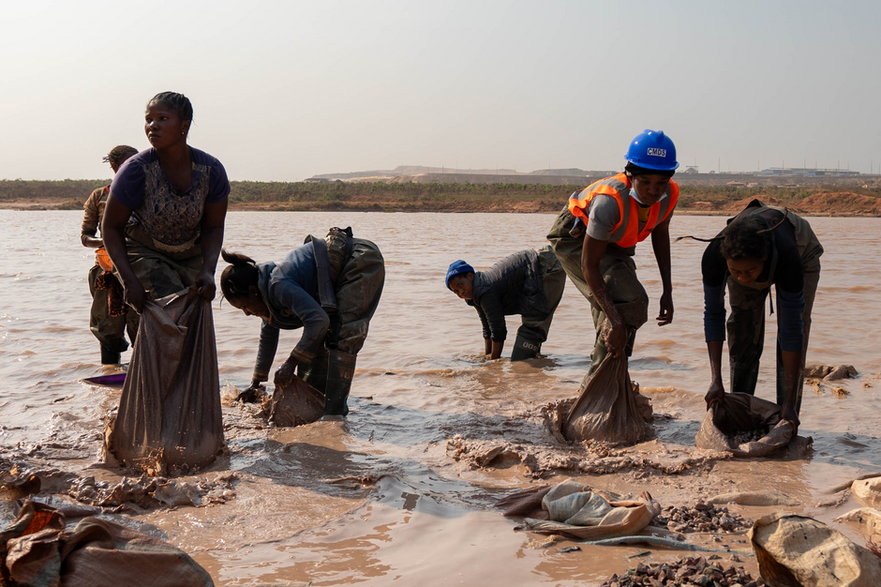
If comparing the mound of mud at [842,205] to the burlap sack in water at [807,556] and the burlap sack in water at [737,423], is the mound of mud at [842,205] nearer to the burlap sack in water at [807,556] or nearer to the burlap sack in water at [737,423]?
the burlap sack in water at [737,423]

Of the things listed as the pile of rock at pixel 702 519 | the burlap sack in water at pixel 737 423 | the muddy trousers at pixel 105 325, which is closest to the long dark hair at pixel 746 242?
the burlap sack in water at pixel 737 423

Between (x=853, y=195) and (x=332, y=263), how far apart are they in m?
33.4

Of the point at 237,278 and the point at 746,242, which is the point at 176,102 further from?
the point at 746,242

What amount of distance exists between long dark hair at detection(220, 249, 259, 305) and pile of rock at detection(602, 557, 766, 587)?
2652 mm

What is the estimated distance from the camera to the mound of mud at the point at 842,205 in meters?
31.1

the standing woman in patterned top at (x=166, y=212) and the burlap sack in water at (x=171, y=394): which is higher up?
the standing woman in patterned top at (x=166, y=212)

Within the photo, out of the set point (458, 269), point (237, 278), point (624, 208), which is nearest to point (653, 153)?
point (624, 208)

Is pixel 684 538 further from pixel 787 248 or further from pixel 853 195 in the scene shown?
pixel 853 195

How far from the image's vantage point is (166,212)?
412 centimetres

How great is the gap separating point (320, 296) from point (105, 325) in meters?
2.47

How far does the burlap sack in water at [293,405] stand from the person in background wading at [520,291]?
237 cm

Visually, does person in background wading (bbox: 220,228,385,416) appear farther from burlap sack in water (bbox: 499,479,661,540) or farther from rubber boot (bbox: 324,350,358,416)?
burlap sack in water (bbox: 499,479,661,540)

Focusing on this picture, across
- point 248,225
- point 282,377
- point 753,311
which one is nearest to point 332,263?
point 282,377

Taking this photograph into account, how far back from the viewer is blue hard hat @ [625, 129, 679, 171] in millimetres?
4180
